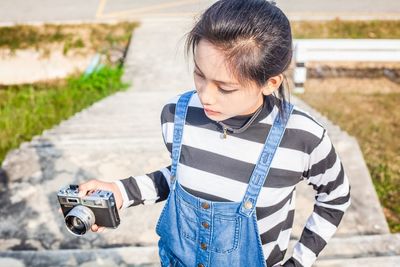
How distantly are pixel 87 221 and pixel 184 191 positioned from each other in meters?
0.37

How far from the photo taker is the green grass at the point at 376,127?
386cm

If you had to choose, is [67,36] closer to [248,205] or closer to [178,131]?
[178,131]

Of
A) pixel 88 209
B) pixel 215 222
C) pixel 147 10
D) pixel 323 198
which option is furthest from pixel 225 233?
pixel 147 10

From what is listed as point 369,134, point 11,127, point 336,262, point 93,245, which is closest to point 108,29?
point 11,127

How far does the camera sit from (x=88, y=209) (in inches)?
63.7

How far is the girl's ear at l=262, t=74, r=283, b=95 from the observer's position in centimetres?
149

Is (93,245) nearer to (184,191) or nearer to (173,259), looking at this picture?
(173,259)

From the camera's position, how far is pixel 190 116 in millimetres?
1638

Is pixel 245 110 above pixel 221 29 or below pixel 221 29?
below

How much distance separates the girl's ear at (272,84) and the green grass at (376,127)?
2505 mm

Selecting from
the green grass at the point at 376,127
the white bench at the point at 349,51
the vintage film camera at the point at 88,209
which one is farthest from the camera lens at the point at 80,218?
the white bench at the point at 349,51

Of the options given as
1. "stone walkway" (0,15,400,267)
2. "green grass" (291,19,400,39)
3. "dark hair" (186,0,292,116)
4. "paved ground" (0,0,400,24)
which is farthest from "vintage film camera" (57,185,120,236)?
"paved ground" (0,0,400,24)

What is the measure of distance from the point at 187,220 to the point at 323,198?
0.51m

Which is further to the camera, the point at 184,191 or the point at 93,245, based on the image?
the point at 93,245
